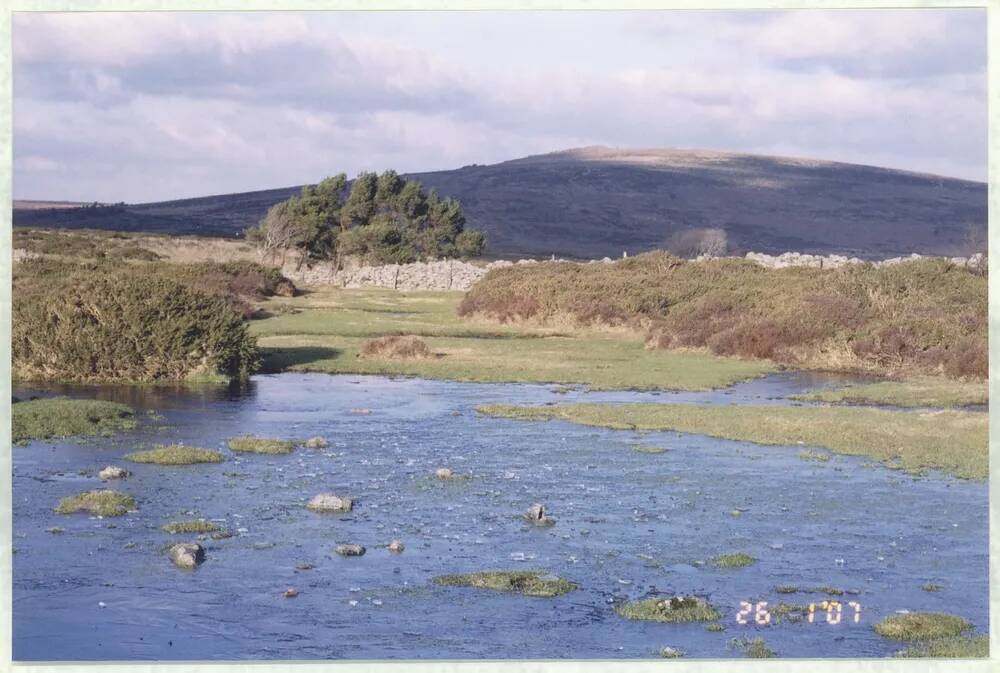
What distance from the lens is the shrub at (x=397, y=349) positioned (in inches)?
1512

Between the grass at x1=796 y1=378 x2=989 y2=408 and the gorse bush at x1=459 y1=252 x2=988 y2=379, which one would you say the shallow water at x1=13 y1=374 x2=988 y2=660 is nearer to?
the grass at x1=796 y1=378 x2=989 y2=408

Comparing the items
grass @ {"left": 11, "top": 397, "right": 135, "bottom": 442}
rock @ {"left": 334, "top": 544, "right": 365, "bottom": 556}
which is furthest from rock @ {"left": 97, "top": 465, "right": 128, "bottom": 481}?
rock @ {"left": 334, "top": 544, "right": 365, "bottom": 556}

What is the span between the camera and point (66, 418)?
25000mm

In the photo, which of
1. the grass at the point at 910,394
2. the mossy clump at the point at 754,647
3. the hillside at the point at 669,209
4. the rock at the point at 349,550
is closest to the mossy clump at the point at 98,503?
the rock at the point at 349,550

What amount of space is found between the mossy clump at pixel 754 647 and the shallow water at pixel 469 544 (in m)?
0.13

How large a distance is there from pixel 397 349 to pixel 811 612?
2534cm

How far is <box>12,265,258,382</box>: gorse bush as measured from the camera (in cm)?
3177

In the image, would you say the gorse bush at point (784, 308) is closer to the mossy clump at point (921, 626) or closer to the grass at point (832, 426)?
the grass at point (832, 426)

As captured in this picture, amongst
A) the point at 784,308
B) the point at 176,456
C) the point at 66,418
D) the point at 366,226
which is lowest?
the point at 176,456

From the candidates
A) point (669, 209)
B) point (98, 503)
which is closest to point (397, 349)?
point (98, 503)

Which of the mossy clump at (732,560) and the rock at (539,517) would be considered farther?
the rock at (539,517)

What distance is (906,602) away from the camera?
14.7 metres

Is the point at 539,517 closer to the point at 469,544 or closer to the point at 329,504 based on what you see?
the point at 469,544

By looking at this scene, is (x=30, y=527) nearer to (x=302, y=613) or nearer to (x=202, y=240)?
(x=302, y=613)
